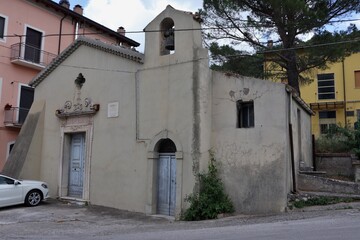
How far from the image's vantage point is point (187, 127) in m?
11.7

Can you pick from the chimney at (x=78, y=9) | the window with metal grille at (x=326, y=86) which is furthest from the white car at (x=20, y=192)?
the window with metal grille at (x=326, y=86)

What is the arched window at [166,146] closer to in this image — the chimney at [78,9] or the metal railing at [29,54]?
the metal railing at [29,54]

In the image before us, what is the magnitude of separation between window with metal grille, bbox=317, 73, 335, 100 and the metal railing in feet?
72.2

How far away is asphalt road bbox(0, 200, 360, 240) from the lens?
25.0 ft

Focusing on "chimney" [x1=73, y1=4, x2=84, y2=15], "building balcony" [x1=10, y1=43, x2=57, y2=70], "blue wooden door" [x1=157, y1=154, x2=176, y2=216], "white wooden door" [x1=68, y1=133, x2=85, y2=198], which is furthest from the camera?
"chimney" [x1=73, y1=4, x2=84, y2=15]

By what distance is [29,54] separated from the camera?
72.6ft

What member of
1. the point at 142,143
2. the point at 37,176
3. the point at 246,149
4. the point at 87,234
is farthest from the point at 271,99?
the point at 37,176

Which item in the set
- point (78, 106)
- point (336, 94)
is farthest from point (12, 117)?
point (336, 94)

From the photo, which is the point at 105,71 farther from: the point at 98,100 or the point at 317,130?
the point at 317,130

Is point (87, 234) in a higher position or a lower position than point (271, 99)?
lower

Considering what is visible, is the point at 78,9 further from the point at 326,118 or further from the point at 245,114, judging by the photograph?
the point at 326,118

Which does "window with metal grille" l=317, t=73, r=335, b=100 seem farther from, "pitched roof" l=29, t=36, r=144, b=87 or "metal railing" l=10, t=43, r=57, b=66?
"pitched roof" l=29, t=36, r=144, b=87

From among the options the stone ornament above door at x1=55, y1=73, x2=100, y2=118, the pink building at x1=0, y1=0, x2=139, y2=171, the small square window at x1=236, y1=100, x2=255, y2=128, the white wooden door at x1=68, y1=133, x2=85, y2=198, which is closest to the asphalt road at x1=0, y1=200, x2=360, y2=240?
the white wooden door at x1=68, y1=133, x2=85, y2=198

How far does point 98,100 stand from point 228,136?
222 inches
